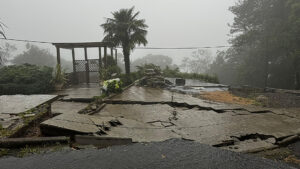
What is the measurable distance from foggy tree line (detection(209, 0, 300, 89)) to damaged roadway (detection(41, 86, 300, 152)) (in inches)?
615

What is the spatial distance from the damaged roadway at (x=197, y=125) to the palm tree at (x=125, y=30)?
31.5 feet

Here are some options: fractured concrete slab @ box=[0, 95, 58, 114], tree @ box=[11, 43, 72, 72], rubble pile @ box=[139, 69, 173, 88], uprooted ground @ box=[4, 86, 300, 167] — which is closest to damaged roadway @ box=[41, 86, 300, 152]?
uprooted ground @ box=[4, 86, 300, 167]

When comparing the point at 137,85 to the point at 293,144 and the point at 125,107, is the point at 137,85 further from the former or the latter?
the point at 293,144

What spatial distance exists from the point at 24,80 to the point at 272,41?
21.9 metres

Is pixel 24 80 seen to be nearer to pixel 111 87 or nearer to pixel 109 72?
pixel 111 87

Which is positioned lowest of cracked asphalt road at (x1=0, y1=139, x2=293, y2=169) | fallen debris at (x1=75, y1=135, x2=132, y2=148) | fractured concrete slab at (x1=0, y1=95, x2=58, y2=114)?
cracked asphalt road at (x1=0, y1=139, x2=293, y2=169)

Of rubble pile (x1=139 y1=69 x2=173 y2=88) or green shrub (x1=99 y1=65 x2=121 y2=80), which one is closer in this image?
rubble pile (x1=139 y1=69 x2=173 y2=88)

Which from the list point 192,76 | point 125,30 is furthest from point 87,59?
point 192,76

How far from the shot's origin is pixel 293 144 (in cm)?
361

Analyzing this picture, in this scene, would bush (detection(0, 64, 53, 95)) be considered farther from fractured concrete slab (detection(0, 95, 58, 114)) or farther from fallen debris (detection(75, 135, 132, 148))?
fallen debris (detection(75, 135, 132, 148))

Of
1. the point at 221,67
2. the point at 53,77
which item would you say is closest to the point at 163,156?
the point at 53,77

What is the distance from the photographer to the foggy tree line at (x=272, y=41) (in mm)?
17828

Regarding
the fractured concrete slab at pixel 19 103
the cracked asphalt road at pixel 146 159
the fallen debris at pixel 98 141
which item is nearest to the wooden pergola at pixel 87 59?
the fractured concrete slab at pixel 19 103

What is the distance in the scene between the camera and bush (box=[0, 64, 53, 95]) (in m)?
8.97
